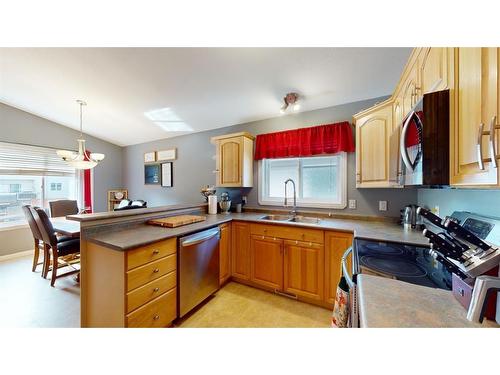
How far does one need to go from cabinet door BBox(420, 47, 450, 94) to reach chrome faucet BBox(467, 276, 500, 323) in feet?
2.66

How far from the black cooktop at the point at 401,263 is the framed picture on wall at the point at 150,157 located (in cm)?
423

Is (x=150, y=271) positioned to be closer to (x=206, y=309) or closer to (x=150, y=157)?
(x=206, y=309)

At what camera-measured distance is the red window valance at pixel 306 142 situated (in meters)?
2.27

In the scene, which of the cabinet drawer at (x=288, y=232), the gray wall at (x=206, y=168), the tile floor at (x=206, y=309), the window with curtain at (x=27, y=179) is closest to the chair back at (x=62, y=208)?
the window with curtain at (x=27, y=179)

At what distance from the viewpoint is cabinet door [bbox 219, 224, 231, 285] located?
221 centimetres

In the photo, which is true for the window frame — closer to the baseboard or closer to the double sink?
the double sink

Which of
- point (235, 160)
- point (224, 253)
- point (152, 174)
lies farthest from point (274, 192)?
point (152, 174)

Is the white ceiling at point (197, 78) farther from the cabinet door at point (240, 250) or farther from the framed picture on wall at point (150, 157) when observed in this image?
the cabinet door at point (240, 250)

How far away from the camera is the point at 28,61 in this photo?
6.77ft

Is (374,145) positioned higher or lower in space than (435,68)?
lower

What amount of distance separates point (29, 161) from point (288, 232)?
4834mm

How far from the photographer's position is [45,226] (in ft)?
A: 7.16
